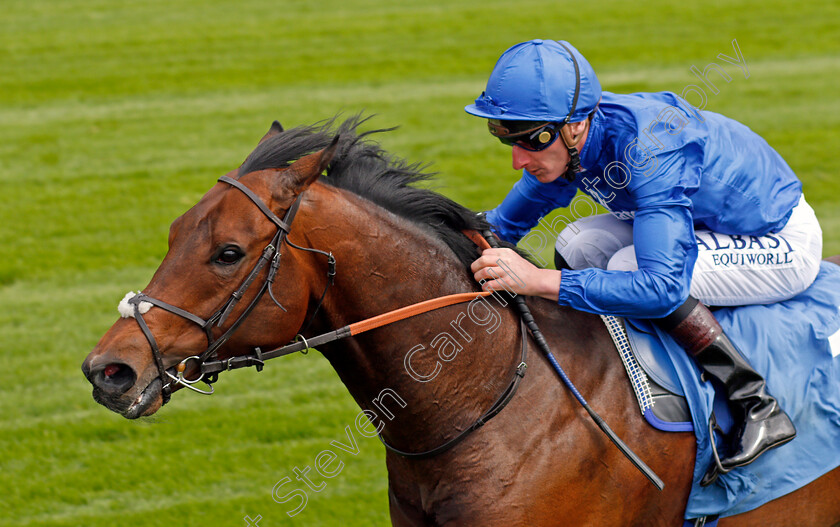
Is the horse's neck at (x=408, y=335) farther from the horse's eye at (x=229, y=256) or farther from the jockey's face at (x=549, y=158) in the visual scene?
the jockey's face at (x=549, y=158)

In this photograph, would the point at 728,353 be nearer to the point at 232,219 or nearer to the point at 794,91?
the point at 232,219

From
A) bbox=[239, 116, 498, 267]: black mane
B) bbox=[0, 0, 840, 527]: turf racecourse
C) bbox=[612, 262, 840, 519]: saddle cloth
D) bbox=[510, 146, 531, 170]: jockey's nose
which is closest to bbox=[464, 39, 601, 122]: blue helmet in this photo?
bbox=[510, 146, 531, 170]: jockey's nose

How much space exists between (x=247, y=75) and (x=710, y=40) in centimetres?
640

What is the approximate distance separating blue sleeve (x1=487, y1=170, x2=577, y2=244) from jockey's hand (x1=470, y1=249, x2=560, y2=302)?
0.58m

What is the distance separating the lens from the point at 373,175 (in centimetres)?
295

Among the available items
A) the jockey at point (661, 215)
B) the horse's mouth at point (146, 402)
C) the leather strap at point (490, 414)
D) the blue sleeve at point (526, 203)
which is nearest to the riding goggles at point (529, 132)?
the jockey at point (661, 215)

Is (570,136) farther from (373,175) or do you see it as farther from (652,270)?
(373,175)

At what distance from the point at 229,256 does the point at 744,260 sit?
1.89 m

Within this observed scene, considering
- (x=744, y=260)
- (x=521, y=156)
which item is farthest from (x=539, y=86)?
(x=744, y=260)

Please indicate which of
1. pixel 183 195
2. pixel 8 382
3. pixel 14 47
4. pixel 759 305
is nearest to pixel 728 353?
pixel 759 305

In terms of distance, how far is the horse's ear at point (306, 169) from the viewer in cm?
264

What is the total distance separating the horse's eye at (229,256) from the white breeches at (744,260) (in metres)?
1.42

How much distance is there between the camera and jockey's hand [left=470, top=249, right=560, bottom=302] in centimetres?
297

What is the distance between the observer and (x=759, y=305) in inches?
132
